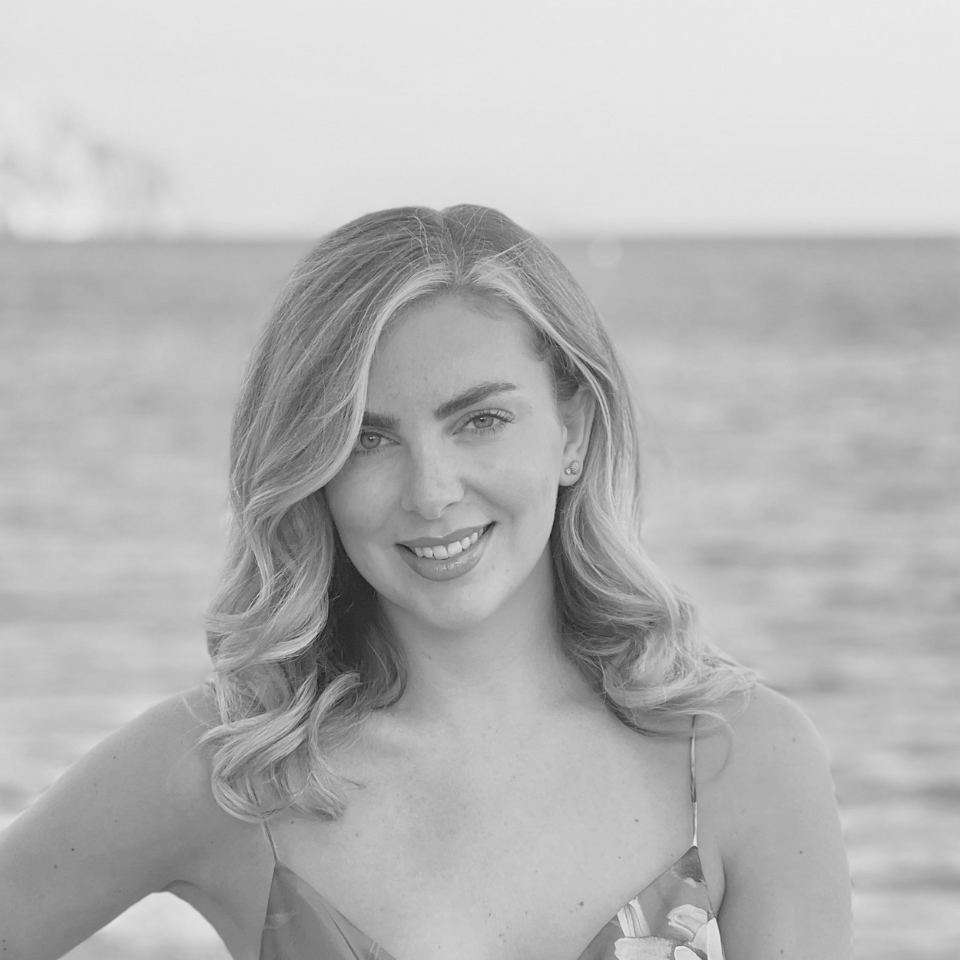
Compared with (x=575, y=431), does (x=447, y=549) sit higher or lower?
lower

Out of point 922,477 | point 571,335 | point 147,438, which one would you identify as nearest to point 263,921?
point 571,335

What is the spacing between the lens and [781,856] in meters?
1.97

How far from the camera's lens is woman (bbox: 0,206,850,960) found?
1968mm

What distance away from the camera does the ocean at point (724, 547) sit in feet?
18.2

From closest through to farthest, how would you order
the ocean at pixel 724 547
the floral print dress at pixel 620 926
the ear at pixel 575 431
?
the floral print dress at pixel 620 926 < the ear at pixel 575 431 < the ocean at pixel 724 547

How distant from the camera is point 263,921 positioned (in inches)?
79.4

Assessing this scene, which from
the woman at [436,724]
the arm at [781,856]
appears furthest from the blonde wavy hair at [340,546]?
the arm at [781,856]

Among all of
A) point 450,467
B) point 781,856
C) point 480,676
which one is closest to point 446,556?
point 450,467

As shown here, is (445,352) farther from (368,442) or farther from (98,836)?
(98,836)

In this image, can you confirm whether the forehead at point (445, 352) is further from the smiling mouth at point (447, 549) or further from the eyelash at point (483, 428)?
the smiling mouth at point (447, 549)

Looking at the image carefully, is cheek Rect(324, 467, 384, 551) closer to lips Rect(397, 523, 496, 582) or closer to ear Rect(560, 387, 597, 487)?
lips Rect(397, 523, 496, 582)

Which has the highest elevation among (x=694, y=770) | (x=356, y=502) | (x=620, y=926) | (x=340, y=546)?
(x=356, y=502)

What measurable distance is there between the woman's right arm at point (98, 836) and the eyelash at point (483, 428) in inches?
18.3

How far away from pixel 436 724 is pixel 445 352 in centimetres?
54
